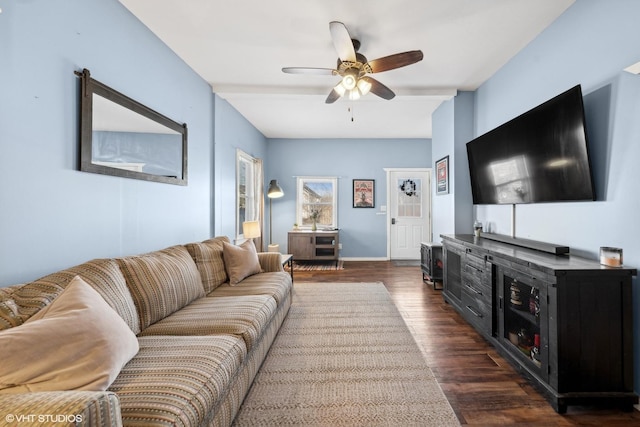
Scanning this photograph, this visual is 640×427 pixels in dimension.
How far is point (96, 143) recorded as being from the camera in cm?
191

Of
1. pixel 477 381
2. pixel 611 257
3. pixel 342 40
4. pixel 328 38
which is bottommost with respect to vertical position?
pixel 477 381

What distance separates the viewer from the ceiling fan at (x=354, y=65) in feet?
7.34

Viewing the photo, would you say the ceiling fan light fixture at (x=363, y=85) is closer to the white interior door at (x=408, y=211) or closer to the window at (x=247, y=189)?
the window at (x=247, y=189)

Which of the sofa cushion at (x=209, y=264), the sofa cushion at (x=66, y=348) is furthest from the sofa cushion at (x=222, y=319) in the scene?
the sofa cushion at (x=66, y=348)

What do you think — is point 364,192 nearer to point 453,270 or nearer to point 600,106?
point 453,270

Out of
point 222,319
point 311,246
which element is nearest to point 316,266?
point 311,246

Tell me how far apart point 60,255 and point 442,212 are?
419cm

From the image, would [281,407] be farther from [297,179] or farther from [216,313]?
[297,179]

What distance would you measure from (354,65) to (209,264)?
83.7 inches

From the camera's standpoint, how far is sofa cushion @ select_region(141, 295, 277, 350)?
170 cm

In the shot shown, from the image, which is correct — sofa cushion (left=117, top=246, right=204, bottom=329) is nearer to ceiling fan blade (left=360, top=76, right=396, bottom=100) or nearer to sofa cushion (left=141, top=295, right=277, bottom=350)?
sofa cushion (left=141, top=295, right=277, bottom=350)

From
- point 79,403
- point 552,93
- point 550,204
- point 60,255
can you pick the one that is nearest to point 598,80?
point 552,93

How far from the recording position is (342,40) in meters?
2.19
